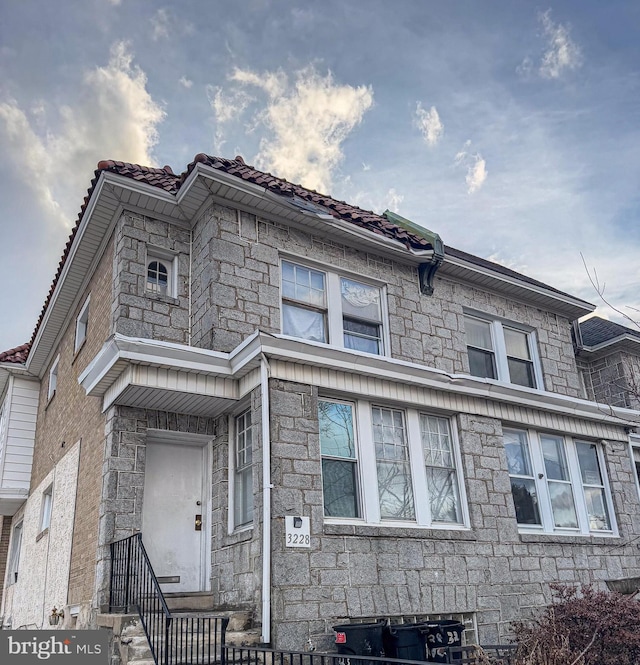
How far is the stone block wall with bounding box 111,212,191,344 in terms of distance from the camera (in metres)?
8.84

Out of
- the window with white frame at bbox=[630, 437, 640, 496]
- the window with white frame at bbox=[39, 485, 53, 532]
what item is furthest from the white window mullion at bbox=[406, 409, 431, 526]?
the window with white frame at bbox=[39, 485, 53, 532]

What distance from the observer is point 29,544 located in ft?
43.0

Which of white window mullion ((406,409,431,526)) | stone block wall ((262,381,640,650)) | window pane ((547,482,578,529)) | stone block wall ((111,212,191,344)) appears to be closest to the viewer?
stone block wall ((262,381,640,650))

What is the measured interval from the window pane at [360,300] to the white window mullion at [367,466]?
6.46ft

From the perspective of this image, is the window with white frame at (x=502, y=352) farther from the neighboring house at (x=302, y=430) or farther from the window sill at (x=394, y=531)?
the window sill at (x=394, y=531)

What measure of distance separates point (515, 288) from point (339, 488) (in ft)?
19.1

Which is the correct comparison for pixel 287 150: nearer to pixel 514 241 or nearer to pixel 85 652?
pixel 514 241

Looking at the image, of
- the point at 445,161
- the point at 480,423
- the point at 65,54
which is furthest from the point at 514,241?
the point at 65,54

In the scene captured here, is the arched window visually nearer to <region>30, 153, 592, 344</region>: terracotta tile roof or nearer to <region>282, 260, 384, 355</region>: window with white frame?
<region>30, 153, 592, 344</region>: terracotta tile roof

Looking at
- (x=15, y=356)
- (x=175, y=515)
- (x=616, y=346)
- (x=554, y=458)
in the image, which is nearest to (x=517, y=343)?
(x=554, y=458)

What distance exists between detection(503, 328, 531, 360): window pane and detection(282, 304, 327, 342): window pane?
413 centimetres

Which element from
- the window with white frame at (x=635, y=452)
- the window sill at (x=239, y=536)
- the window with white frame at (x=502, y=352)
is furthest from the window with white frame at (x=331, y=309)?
the window with white frame at (x=635, y=452)

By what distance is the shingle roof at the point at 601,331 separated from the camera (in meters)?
14.9

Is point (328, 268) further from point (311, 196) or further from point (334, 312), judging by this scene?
point (311, 196)
